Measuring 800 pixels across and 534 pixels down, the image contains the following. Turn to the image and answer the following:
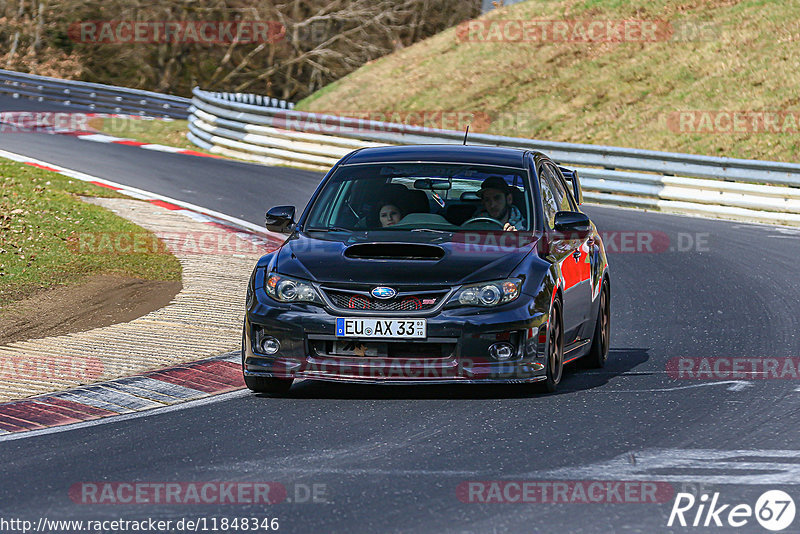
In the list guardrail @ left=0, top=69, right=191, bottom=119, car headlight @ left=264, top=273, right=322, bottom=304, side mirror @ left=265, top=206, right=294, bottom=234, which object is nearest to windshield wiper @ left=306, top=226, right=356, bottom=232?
side mirror @ left=265, top=206, right=294, bottom=234

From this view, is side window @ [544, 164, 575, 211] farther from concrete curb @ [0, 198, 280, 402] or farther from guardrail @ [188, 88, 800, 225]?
guardrail @ [188, 88, 800, 225]

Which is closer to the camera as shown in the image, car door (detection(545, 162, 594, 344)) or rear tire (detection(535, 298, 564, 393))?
rear tire (detection(535, 298, 564, 393))

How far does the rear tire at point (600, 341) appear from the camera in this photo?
381 inches

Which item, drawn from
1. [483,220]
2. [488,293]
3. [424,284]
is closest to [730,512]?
[488,293]

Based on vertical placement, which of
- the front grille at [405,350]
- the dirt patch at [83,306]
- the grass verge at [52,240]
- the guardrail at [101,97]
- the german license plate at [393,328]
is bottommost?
the guardrail at [101,97]

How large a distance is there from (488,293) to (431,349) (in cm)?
47

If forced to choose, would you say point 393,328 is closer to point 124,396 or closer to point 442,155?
point 124,396

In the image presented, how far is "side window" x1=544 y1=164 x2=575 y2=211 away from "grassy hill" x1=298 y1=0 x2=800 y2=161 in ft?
56.7

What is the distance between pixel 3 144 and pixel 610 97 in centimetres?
1470

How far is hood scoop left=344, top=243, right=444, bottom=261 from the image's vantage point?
827 cm

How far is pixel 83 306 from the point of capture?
1183cm

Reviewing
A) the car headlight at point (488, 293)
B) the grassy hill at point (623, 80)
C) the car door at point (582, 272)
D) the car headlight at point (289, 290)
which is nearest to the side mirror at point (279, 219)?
the car headlight at point (289, 290)

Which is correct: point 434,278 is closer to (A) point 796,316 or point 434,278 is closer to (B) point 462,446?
(B) point 462,446

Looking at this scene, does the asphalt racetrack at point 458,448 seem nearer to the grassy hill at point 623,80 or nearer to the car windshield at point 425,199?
the car windshield at point 425,199
